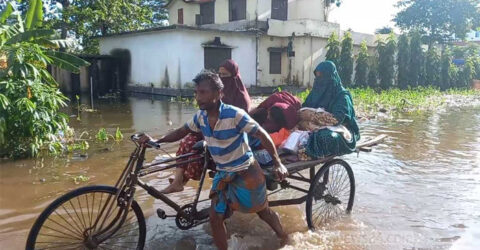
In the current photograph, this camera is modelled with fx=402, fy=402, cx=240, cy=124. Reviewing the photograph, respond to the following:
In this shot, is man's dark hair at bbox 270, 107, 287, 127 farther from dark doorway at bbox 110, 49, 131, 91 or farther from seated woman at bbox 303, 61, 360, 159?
dark doorway at bbox 110, 49, 131, 91

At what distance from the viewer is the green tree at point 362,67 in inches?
890

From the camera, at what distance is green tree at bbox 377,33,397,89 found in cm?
2272

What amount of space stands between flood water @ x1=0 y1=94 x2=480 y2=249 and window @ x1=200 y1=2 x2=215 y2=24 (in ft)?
63.1

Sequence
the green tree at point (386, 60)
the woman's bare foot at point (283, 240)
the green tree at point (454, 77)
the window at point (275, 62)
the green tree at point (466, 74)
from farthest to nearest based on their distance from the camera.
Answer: the green tree at point (466, 74)
the green tree at point (454, 77)
the window at point (275, 62)
the green tree at point (386, 60)
the woman's bare foot at point (283, 240)

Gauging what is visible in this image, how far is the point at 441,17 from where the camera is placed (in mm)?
30906

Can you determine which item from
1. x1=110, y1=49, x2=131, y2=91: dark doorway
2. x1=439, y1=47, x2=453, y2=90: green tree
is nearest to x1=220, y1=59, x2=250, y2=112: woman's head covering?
x1=110, y1=49, x2=131, y2=91: dark doorway

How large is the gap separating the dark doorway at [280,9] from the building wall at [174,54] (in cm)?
389

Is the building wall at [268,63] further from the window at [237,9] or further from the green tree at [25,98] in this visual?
the green tree at [25,98]

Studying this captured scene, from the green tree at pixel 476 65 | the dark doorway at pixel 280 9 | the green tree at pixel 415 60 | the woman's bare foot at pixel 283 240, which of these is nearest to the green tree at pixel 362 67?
the green tree at pixel 415 60

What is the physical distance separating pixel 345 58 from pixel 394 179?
16.8 m

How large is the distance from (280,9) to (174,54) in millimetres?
8838

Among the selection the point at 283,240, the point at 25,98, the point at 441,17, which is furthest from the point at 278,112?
the point at 441,17

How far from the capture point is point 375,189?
19.4 ft

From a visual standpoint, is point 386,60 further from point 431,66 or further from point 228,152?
point 228,152
